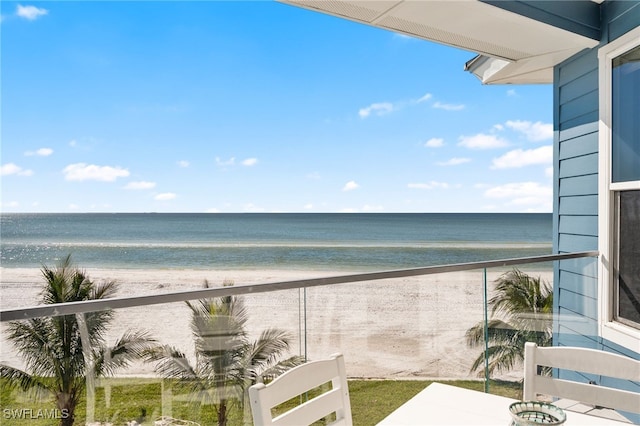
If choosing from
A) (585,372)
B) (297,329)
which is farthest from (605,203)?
(297,329)

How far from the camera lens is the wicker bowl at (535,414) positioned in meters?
0.94

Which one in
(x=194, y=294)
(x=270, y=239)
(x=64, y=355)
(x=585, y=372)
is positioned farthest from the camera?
(x=270, y=239)

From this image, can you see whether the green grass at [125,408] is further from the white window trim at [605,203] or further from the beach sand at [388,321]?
the white window trim at [605,203]

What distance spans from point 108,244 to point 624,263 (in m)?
26.2

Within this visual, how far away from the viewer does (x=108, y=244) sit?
25109mm

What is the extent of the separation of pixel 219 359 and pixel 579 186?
3003mm

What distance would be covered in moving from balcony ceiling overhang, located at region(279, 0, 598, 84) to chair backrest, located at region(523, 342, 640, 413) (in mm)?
2042

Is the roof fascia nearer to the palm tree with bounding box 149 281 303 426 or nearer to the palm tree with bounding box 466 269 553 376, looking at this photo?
the palm tree with bounding box 466 269 553 376

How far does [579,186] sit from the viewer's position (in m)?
3.44

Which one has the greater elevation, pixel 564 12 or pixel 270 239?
pixel 564 12

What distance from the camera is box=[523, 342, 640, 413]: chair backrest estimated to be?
54.4 inches

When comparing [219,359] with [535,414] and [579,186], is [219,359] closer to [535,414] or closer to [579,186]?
[535,414]

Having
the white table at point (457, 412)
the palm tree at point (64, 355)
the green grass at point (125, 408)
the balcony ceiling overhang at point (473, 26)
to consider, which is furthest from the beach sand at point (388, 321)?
the balcony ceiling overhang at point (473, 26)

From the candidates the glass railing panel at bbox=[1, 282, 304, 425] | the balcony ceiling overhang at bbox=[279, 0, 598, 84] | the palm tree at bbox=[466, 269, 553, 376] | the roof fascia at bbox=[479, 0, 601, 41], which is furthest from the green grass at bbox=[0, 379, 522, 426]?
the roof fascia at bbox=[479, 0, 601, 41]
